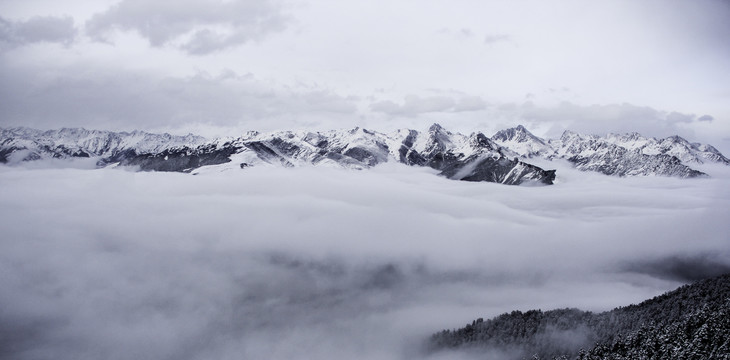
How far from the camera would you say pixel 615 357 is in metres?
161

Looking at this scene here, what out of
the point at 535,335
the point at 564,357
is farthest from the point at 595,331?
the point at 564,357

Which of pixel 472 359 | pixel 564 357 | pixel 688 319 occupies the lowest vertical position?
pixel 472 359

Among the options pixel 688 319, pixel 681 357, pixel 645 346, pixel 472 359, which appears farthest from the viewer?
pixel 472 359

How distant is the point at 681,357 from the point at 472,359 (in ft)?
258

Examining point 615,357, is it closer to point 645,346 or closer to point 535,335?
point 645,346

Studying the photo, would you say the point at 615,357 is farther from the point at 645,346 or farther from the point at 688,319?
the point at 688,319

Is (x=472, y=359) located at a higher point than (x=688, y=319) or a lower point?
lower

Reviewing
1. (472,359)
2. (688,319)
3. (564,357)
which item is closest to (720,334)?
(688,319)

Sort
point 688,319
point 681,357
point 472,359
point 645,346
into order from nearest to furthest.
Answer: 1. point 681,357
2. point 645,346
3. point 688,319
4. point 472,359

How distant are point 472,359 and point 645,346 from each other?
68.1 meters

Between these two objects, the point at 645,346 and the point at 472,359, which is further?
the point at 472,359

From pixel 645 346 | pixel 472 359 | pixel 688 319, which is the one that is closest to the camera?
pixel 645 346

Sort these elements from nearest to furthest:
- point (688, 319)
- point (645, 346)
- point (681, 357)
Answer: point (681, 357)
point (645, 346)
point (688, 319)

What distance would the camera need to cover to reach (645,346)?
166m
